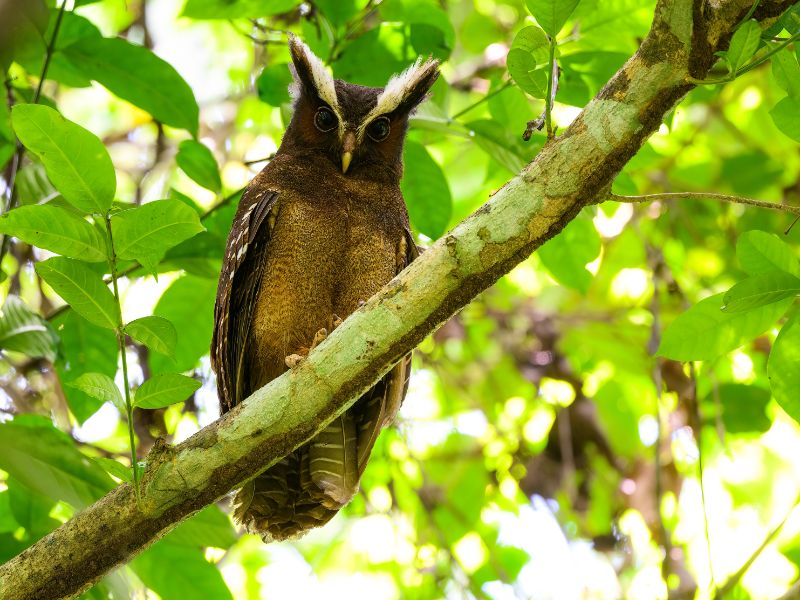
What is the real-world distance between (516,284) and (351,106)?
3530 mm

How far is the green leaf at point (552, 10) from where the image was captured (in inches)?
95.3

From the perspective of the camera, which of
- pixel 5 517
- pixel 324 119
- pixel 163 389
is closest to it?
pixel 163 389

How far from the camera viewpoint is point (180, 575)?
310 centimetres

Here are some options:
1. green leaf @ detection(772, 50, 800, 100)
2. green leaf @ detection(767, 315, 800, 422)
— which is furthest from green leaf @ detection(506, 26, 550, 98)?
green leaf @ detection(767, 315, 800, 422)

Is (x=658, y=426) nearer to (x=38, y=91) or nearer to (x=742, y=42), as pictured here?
(x=742, y=42)

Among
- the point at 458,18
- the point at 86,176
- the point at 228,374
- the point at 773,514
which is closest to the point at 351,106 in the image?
the point at 228,374

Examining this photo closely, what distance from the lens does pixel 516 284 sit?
7.25m

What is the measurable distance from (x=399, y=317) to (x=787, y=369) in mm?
1061

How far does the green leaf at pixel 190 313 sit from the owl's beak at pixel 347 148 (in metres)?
0.76

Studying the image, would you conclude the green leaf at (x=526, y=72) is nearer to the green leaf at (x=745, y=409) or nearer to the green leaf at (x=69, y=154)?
the green leaf at (x=69, y=154)

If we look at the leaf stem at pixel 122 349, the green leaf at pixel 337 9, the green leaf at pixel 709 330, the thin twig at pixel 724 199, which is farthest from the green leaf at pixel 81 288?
the green leaf at pixel 337 9

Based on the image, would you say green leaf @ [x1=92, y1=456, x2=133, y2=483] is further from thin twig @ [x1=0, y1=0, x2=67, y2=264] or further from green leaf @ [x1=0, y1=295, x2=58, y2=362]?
thin twig @ [x1=0, y1=0, x2=67, y2=264]

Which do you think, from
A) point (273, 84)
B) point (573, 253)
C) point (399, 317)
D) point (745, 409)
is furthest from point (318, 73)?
point (745, 409)

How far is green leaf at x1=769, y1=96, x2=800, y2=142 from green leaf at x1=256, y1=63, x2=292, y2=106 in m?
2.06
